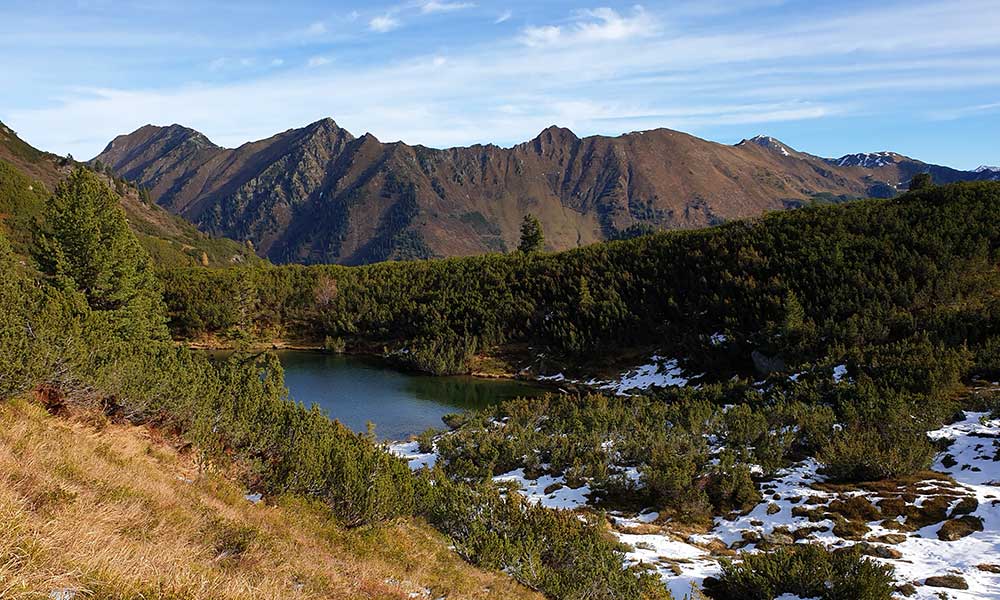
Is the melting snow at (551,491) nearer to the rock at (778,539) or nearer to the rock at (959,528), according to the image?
the rock at (778,539)

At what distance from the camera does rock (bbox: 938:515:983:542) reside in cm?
1692

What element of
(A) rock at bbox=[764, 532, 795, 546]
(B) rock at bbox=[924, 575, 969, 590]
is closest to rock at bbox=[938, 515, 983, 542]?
(B) rock at bbox=[924, 575, 969, 590]

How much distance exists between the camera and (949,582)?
1389 cm

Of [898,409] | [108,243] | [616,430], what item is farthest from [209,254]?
[898,409]

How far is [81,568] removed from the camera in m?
4.70

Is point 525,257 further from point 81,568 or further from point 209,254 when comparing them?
point 209,254

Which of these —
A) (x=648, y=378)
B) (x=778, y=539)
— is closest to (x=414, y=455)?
(x=778, y=539)

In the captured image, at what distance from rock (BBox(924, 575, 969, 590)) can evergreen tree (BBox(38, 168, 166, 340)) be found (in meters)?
37.8

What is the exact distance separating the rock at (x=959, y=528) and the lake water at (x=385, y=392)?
101 ft

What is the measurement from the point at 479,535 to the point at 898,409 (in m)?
24.2

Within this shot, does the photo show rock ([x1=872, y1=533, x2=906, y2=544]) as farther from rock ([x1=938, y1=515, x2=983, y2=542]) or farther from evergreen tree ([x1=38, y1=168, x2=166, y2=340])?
evergreen tree ([x1=38, y1=168, x2=166, y2=340])

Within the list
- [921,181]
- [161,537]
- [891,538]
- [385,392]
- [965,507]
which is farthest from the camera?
[921,181]

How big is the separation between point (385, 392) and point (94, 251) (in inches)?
1058

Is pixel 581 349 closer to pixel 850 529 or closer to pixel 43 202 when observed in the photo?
pixel 850 529
